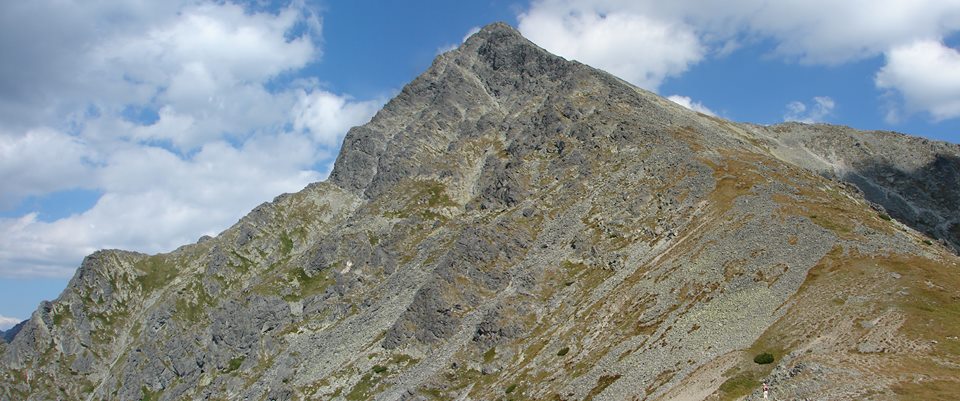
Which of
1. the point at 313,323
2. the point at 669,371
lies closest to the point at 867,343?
the point at 669,371

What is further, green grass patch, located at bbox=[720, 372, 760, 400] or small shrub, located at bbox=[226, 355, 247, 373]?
small shrub, located at bbox=[226, 355, 247, 373]

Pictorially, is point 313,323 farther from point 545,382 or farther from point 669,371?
point 669,371

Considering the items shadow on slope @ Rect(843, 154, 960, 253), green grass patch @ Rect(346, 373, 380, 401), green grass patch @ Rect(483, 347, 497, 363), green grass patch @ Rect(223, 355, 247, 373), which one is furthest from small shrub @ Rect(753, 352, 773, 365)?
green grass patch @ Rect(223, 355, 247, 373)

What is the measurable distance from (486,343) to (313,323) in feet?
233

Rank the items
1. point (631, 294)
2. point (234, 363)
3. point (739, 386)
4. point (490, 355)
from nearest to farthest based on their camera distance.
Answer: point (739, 386)
point (631, 294)
point (490, 355)
point (234, 363)

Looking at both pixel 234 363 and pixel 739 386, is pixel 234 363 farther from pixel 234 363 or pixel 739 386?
pixel 739 386

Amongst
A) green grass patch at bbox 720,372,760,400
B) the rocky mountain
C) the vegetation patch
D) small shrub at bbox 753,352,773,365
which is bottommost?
the vegetation patch

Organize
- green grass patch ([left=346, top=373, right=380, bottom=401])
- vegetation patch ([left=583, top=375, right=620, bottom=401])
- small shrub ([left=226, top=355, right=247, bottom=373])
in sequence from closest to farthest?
vegetation patch ([left=583, top=375, right=620, bottom=401]) < green grass patch ([left=346, top=373, right=380, bottom=401]) < small shrub ([left=226, top=355, right=247, bottom=373])

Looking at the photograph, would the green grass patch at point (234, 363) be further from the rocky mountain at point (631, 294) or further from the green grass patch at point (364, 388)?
the green grass patch at point (364, 388)

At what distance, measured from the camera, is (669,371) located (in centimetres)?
7200

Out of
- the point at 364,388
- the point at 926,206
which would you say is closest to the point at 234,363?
the point at 364,388

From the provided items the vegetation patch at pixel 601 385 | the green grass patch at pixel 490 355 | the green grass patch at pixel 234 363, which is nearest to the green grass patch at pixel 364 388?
the green grass patch at pixel 490 355

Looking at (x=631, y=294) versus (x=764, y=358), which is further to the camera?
(x=631, y=294)

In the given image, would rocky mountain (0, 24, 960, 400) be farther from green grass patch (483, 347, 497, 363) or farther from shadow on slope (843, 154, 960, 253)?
shadow on slope (843, 154, 960, 253)
